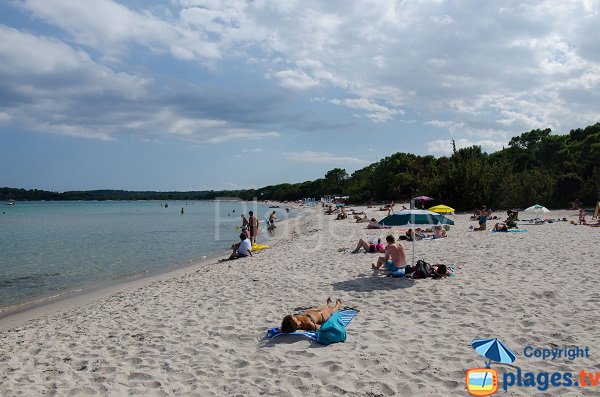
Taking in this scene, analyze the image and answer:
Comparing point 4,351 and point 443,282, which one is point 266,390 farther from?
point 443,282

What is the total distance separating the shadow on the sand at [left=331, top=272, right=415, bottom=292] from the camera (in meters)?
8.52

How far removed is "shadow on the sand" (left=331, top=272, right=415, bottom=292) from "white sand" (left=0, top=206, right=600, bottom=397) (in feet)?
0.13

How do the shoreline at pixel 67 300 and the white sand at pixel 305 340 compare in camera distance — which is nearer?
the white sand at pixel 305 340

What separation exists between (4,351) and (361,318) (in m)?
5.42

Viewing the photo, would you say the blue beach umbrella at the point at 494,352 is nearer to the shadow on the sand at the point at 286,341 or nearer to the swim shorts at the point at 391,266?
the shadow on the sand at the point at 286,341

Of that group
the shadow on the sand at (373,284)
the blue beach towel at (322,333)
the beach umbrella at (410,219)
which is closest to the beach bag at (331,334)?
the blue beach towel at (322,333)

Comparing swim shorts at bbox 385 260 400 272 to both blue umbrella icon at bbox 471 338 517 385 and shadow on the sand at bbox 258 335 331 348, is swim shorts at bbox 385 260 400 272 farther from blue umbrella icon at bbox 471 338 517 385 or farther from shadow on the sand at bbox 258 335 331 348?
blue umbrella icon at bbox 471 338 517 385

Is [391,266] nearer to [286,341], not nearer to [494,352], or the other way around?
[286,341]

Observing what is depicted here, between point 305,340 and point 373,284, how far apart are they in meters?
3.56

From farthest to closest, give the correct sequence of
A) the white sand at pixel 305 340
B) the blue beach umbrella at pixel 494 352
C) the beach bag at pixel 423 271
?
the beach bag at pixel 423 271 < the white sand at pixel 305 340 < the blue beach umbrella at pixel 494 352

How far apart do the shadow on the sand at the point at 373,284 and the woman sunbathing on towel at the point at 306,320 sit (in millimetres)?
2167

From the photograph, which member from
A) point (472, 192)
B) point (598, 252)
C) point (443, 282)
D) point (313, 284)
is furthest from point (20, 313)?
point (472, 192)

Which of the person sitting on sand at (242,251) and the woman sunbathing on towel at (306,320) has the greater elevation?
the woman sunbathing on towel at (306,320)

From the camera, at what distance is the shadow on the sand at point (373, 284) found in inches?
336
